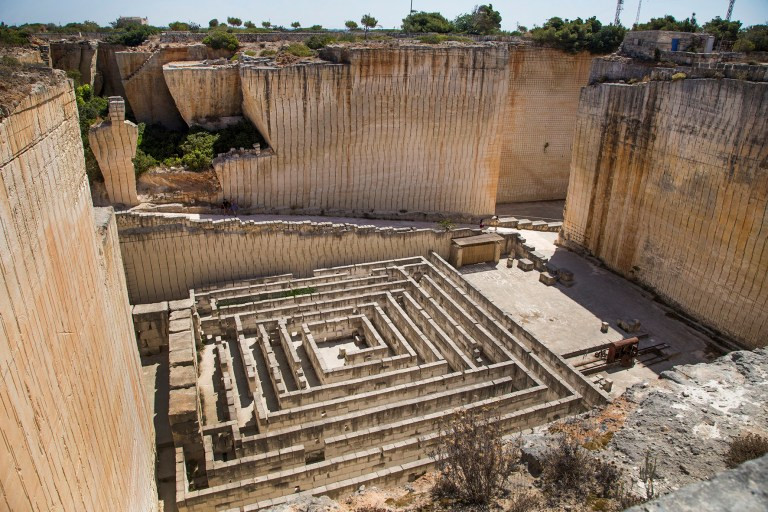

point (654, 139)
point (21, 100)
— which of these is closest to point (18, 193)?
point (21, 100)

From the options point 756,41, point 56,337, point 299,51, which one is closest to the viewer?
point 56,337

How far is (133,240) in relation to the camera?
15.2m

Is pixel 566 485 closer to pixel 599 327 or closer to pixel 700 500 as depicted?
pixel 700 500

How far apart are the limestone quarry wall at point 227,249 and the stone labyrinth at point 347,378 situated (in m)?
0.62

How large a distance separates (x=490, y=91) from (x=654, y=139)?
21.6 ft

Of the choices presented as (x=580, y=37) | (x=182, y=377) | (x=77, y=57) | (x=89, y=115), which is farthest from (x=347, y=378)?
(x=580, y=37)

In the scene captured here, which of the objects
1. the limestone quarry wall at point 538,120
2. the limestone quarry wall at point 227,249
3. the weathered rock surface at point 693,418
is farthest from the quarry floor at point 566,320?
the limestone quarry wall at point 538,120

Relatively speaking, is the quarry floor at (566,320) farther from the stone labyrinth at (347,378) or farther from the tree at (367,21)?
the tree at (367,21)

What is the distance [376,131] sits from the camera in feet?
66.1

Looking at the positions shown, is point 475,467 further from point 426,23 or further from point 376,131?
point 426,23

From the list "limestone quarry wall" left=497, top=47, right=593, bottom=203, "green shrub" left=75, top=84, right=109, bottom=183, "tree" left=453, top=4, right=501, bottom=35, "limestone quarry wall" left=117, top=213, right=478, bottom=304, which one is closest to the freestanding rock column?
"green shrub" left=75, top=84, right=109, bottom=183

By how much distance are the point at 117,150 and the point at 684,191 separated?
17237 millimetres

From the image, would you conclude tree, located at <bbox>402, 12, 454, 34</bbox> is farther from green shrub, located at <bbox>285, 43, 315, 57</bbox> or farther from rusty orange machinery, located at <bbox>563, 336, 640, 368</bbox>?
rusty orange machinery, located at <bbox>563, 336, 640, 368</bbox>

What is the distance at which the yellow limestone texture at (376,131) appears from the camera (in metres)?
19.0
